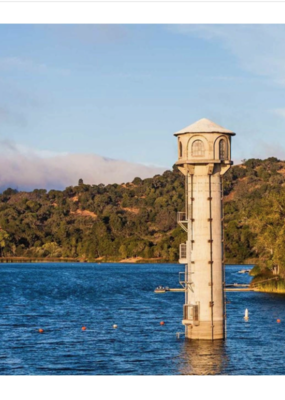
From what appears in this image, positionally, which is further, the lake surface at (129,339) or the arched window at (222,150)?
the arched window at (222,150)

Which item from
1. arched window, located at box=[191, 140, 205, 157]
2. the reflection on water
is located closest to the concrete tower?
arched window, located at box=[191, 140, 205, 157]

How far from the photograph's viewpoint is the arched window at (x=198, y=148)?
177ft

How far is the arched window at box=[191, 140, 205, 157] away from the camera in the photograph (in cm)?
5391

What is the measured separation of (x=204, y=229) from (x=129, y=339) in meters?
12.8

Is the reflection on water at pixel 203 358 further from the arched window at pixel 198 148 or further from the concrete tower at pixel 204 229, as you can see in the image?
the arched window at pixel 198 148

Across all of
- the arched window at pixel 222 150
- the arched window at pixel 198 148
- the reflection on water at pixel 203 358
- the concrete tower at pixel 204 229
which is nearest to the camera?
the reflection on water at pixel 203 358

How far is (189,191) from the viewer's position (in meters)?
54.4

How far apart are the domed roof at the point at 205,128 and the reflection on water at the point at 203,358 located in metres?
12.8

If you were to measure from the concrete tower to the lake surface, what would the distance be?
5.49 ft

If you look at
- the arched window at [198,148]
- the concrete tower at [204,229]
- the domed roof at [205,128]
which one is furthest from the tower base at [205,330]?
the domed roof at [205,128]

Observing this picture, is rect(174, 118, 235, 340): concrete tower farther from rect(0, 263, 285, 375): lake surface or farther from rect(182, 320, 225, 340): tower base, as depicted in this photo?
rect(0, 263, 285, 375): lake surface

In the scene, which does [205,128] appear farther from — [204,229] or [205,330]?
[205,330]

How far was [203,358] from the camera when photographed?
51.1 m

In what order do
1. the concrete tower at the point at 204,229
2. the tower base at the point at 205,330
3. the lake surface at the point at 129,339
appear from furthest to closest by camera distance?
the tower base at the point at 205,330, the concrete tower at the point at 204,229, the lake surface at the point at 129,339
